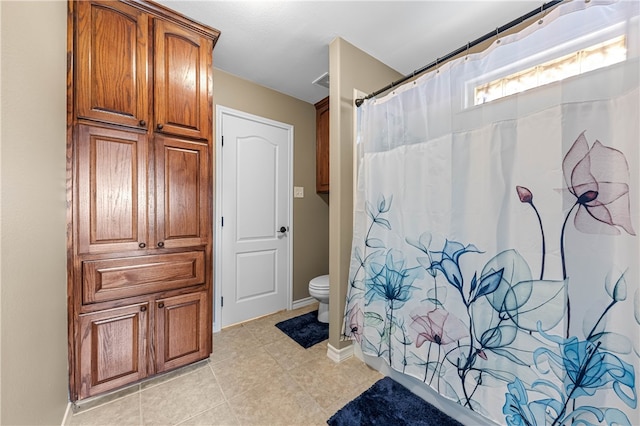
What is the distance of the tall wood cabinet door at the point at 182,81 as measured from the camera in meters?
1.54

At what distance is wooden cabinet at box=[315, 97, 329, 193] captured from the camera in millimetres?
2836

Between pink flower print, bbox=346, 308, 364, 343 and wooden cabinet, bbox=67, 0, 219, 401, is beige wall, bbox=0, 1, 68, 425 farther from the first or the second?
pink flower print, bbox=346, 308, 364, 343

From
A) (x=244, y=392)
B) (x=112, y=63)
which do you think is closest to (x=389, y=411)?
(x=244, y=392)

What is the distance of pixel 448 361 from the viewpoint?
124 cm

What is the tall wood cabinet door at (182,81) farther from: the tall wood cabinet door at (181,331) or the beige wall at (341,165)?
the tall wood cabinet door at (181,331)

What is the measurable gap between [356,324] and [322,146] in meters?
2.02

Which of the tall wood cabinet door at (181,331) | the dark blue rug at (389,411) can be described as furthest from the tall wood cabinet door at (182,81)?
the dark blue rug at (389,411)

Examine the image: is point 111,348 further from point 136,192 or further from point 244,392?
point 136,192

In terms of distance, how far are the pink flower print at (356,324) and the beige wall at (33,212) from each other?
1574 millimetres

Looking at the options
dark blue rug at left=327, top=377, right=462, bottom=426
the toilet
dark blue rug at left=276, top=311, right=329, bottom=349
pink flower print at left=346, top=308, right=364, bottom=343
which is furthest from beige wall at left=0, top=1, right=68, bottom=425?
the toilet

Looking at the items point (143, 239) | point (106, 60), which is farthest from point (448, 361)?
point (106, 60)

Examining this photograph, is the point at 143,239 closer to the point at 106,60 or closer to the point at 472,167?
the point at 106,60

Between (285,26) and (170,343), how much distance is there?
7.67ft

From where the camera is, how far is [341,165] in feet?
6.04
